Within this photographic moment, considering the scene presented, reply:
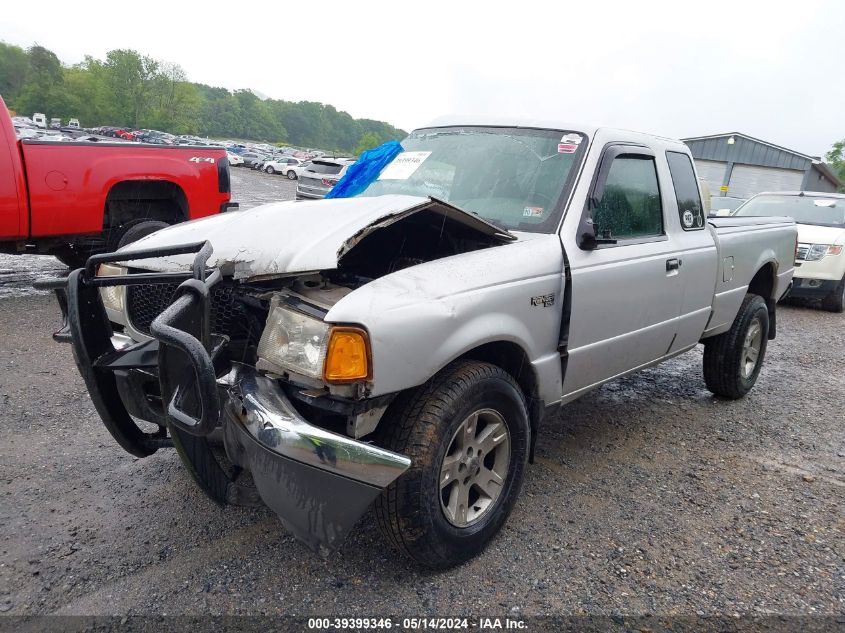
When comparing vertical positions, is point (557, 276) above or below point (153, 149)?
below

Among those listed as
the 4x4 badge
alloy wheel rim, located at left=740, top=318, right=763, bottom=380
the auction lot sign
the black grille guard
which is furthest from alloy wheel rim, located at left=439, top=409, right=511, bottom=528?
alloy wheel rim, located at left=740, top=318, right=763, bottom=380

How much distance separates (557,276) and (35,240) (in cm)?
565

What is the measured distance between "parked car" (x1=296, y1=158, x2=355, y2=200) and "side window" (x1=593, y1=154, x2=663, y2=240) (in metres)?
17.5

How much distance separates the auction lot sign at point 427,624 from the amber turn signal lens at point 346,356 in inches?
35.5

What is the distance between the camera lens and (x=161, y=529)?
2713mm

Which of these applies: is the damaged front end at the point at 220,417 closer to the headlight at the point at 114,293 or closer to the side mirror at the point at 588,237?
the headlight at the point at 114,293

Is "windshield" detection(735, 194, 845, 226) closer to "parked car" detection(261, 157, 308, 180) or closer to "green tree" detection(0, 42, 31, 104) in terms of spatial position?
"parked car" detection(261, 157, 308, 180)

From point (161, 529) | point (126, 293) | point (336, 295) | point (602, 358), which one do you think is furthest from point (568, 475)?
point (126, 293)

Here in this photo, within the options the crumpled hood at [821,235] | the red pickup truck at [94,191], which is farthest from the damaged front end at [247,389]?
the crumpled hood at [821,235]

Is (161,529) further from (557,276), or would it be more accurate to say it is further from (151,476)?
(557,276)

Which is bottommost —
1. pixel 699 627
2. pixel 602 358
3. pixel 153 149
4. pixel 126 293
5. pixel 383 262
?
pixel 699 627

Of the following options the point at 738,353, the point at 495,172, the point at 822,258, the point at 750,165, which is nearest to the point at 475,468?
the point at 495,172

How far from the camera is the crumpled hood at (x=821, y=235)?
347 inches

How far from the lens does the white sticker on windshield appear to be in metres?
3.62
